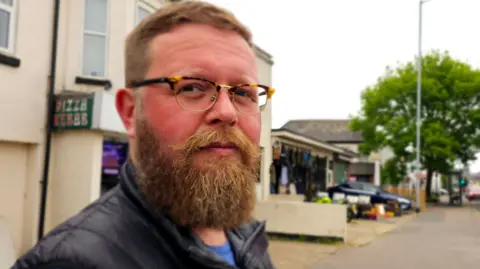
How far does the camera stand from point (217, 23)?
1454mm

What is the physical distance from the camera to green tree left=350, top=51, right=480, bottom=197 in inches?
1441

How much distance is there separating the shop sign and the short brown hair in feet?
21.1

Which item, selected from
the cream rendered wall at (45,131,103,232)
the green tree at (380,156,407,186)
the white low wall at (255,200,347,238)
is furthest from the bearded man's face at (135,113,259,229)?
the green tree at (380,156,407,186)

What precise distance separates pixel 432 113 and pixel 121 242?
39.6 metres

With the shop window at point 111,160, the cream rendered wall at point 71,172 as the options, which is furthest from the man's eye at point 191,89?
the shop window at point 111,160

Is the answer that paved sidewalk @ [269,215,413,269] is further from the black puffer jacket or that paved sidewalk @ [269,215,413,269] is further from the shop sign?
the black puffer jacket

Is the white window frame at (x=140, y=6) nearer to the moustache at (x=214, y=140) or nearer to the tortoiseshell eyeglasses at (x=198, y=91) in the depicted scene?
the tortoiseshell eyeglasses at (x=198, y=91)

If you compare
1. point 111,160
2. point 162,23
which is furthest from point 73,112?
point 162,23

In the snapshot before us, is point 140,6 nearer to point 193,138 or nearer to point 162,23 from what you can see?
point 162,23

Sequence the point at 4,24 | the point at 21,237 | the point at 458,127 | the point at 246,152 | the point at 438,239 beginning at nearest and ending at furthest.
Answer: the point at 246,152 < the point at 4,24 < the point at 21,237 < the point at 438,239 < the point at 458,127

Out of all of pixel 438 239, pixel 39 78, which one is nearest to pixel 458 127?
pixel 438 239

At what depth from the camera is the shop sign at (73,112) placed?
7590mm

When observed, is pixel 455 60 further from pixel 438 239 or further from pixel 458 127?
pixel 438 239

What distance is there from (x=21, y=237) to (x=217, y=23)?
275 inches
